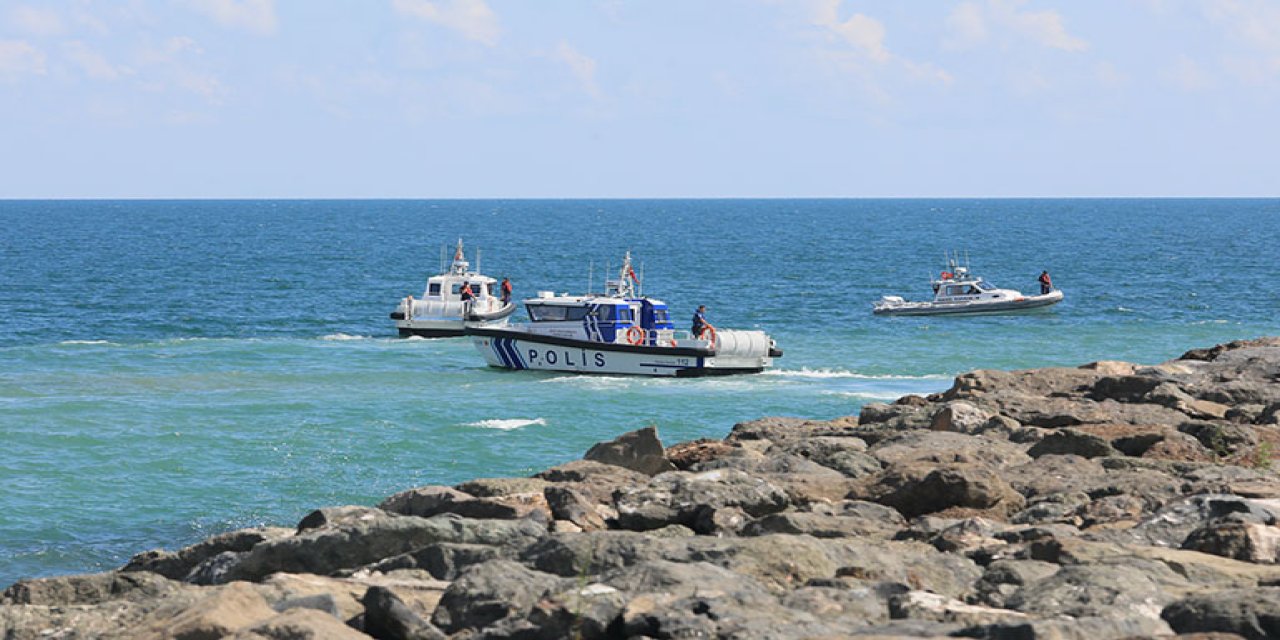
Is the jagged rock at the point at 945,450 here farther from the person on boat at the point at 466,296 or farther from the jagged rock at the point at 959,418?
the person on boat at the point at 466,296

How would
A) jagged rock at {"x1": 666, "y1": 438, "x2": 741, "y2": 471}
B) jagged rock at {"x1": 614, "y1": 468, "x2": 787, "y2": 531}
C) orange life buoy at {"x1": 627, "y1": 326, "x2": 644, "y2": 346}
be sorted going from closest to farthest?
jagged rock at {"x1": 614, "y1": 468, "x2": 787, "y2": 531} → jagged rock at {"x1": 666, "y1": 438, "x2": 741, "y2": 471} → orange life buoy at {"x1": 627, "y1": 326, "x2": 644, "y2": 346}

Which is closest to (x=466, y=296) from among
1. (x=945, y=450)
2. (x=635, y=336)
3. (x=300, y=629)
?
(x=635, y=336)

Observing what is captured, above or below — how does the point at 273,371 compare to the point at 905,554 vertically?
below

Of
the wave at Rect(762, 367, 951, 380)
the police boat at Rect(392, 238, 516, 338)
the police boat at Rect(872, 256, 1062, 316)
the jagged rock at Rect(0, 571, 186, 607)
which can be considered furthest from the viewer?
the police boat at Rect(872, 256, 1062, 316)

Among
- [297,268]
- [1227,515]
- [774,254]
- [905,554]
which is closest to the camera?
[905,554]

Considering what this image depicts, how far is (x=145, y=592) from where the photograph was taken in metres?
11.6

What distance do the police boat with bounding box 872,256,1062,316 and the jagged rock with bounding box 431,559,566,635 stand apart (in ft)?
168

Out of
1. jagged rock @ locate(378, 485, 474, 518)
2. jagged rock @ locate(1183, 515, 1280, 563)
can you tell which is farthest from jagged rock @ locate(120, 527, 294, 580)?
jagged rock @ locate(1183, 515, 1280, 563)

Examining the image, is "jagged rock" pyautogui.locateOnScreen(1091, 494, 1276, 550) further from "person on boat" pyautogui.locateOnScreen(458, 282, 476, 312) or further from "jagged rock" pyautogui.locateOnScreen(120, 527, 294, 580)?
"person on boat" pyautogui.locateOnScreen(458, 282, 476, 312)

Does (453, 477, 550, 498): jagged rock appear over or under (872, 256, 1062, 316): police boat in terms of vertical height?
over

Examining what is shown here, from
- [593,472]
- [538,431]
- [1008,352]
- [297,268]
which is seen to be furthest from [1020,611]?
[297,268]

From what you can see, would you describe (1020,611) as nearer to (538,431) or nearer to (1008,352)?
(538,431)

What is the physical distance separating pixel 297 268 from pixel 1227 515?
81.1 metres

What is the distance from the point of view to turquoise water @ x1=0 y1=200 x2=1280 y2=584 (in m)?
26.5
